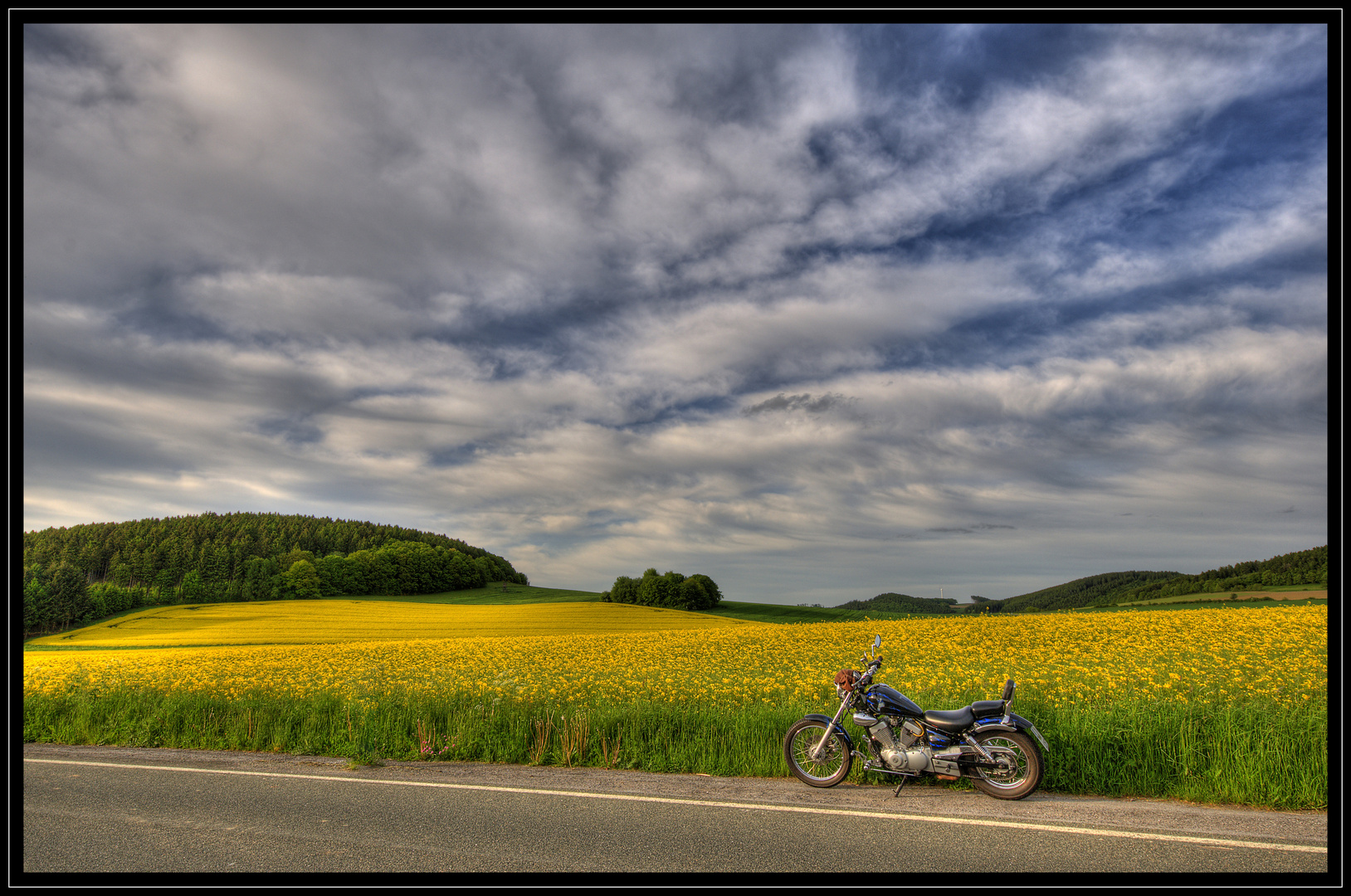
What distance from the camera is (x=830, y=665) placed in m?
17.1

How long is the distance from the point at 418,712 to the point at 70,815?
4.81 m

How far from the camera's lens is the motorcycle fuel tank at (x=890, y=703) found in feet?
26.9

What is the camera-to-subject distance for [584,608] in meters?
60.2

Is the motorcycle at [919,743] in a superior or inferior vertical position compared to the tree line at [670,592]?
superior

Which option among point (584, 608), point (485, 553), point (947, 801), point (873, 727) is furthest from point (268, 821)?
point (485, 553)

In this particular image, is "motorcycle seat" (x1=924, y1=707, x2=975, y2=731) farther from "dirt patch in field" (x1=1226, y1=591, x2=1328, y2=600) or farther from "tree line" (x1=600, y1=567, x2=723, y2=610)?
"tree line" (x1=600, y1=567, x2=723, y2=610)

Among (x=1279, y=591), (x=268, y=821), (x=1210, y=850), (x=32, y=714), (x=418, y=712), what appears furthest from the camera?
(x=1279, y=591)

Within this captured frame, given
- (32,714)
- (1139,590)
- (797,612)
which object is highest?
(32,714)

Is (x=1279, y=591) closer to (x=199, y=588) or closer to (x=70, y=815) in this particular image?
(x=70, y=815)

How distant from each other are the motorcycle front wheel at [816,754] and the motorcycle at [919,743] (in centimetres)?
1

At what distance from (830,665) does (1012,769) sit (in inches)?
375

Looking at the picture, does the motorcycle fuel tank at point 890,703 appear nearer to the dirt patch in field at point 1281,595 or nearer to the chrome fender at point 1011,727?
the chrome fender at point 1011,727

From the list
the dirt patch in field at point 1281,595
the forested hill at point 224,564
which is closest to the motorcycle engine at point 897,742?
the dirt patch in field at point 1281,595

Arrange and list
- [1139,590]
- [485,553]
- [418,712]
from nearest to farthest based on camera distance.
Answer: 1. [418,712]
2. [1139,590]
3. [485,553]
